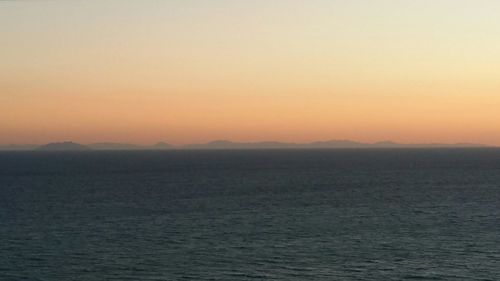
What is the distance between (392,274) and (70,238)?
35.9m

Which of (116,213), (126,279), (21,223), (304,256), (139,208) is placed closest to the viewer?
(126,279)

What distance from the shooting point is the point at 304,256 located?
6266 cm

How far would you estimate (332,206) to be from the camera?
353ft

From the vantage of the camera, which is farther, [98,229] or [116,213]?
[116,213]

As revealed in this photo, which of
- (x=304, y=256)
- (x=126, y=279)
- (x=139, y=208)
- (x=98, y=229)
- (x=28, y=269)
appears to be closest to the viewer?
(x=126, y=279)

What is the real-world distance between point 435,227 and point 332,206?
88.1 ft

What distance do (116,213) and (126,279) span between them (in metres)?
46.3

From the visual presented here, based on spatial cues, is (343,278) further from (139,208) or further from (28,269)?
(139,208)

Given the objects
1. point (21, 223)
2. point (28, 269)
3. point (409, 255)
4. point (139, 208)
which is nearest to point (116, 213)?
point (139, 208)

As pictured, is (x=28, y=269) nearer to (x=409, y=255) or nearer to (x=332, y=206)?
(x=409, y=255)

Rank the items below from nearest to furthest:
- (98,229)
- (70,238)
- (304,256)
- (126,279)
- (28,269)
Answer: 1. (126,279)
2. (28,269)
3. (304,256)
4. (70,238)
5. (98,229)

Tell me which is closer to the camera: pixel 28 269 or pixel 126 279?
pixel 126 279

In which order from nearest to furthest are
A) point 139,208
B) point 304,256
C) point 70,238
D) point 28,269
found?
point 28,269 < point 304,256 < point 70,238 < point 139,208

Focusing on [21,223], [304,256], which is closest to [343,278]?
[304,256]
